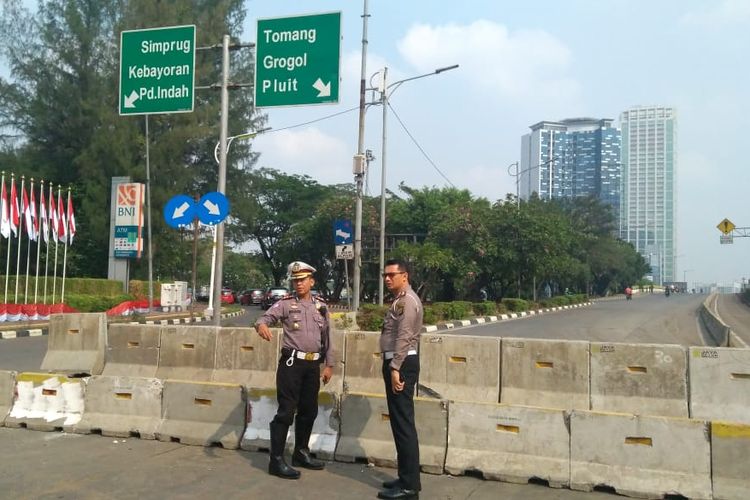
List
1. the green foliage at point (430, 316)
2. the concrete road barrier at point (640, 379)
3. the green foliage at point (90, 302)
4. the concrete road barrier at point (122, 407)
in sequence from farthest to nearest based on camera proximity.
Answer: the green foliage at point (90, 302) → the green foliage at point (430, 316) → the concrete road barrier at point (640, 379) → the concrete road barrier at point (122, 407)

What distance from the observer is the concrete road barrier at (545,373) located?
7.12 meters

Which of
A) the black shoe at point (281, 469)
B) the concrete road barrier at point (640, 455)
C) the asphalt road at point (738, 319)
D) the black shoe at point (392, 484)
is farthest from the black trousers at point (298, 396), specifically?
the asphalt road at point (738, 319)

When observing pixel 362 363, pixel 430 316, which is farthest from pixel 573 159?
pixel 362 363

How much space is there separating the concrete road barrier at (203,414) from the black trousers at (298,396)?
80cm

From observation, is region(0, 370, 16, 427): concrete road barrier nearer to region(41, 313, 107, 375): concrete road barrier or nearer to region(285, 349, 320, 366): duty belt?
region(41, 313, 107, 375): concrete road barrier

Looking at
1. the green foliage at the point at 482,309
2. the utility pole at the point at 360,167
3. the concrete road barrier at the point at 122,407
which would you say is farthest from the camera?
the green foliage at the point at 482,309

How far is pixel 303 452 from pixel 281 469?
1.08 feet

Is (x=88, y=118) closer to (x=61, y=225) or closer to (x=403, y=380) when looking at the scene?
(x=61, y=225)

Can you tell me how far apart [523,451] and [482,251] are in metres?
27.3

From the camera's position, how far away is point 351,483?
512 centimetres

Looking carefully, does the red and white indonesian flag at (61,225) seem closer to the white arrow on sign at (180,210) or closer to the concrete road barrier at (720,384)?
the white arrow on sign at (180,210)

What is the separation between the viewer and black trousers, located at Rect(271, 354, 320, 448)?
5.29m

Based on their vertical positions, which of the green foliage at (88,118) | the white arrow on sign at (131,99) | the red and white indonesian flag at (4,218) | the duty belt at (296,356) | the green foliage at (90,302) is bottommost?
the green foliage at (90,302)

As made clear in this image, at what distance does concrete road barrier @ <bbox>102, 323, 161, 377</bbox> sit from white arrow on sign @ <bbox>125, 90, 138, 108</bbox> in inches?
142
